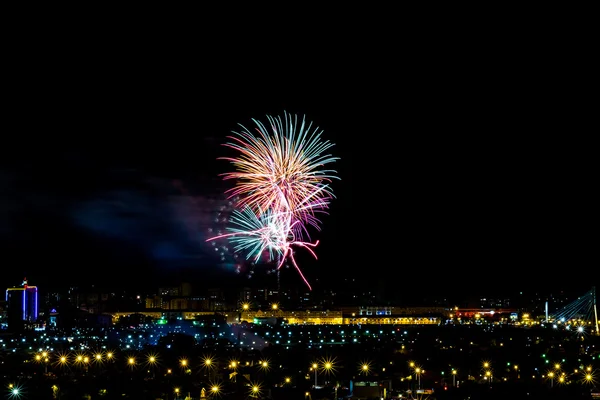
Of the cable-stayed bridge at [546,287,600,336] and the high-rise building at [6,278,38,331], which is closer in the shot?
the high-rise building at [6,278,38,331]

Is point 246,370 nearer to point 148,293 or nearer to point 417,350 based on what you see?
point 417,350

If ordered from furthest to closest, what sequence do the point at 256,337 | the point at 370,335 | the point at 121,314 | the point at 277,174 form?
the point at 121,314 < the point at 370,335 < the point at 256,337 < the point at 277,174

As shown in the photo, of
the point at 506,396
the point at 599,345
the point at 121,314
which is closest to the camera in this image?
the point at 506,396

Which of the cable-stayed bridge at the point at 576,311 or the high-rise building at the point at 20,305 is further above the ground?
the high-rise building at the point at 20,305

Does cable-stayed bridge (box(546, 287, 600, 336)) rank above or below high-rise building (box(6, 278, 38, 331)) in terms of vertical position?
below

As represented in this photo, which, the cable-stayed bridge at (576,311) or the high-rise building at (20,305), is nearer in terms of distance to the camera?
the high-rise building at (20,305)

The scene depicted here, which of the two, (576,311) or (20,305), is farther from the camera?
(576,311)

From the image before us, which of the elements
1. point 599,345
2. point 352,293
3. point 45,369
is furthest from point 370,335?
point 45,369

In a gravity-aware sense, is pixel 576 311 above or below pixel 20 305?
below
